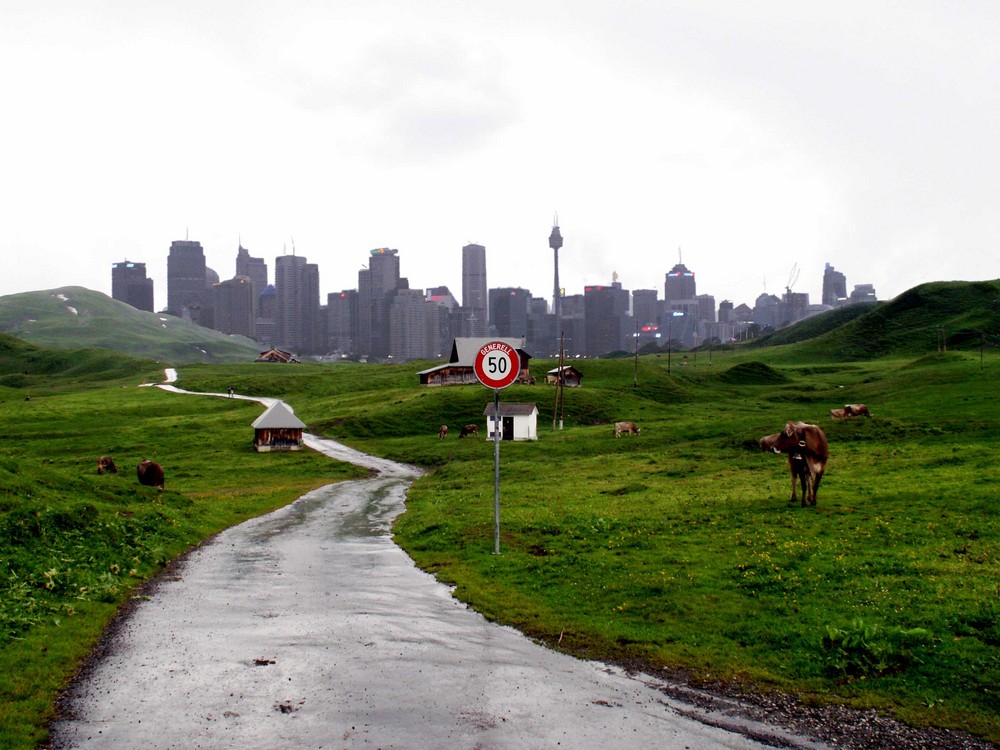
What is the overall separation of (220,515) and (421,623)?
2410 cm

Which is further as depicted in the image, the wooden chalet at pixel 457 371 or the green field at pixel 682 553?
the wooden chalet at pixel 457 371

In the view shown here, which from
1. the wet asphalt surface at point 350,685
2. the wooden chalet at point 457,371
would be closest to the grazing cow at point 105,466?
the wet asphalt surface at point 350,685

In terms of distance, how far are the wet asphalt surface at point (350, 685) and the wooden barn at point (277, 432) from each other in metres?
63.4

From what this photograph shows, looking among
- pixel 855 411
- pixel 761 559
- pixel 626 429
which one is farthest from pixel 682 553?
pixel 626 429

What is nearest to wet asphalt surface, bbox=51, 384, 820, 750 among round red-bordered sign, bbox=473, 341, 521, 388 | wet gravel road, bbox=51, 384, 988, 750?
wet gravel road, bbox=51, 384, 988, 750

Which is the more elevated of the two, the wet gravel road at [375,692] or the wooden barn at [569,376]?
the wooden barn at [569,376]

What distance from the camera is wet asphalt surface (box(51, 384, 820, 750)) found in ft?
34.3

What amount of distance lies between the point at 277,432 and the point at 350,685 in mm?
73033

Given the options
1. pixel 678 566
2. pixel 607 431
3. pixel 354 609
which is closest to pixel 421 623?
pixel 354 609

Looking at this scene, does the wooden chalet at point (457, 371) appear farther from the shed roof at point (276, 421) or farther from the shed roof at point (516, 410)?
the shed roof at point (276, 421)

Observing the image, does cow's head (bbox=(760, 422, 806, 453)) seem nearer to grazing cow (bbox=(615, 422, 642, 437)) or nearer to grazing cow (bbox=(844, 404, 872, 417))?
grazing cow (bbox=(844, 404, 872, 417))

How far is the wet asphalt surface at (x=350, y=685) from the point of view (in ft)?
34.3

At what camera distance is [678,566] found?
66.4 feet

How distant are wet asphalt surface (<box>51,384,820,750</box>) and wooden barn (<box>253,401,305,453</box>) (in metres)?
63.4
